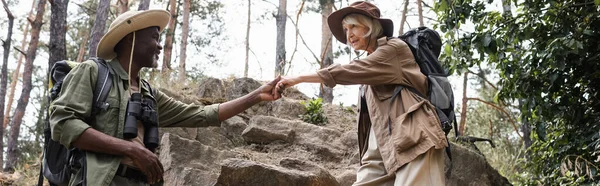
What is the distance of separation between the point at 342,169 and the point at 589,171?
2563 millimetres

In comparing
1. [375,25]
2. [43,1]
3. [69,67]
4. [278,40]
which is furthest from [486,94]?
[69,67]

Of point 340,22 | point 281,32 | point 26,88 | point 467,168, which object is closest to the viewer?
point 340,22

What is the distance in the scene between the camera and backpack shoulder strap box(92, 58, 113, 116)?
3.34m

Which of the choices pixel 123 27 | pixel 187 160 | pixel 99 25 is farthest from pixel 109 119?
pixel 99 25

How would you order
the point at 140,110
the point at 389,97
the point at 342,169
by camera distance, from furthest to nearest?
the point at 342,169, the point at 389,97, the point at 140,110

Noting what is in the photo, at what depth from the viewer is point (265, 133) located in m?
7.84

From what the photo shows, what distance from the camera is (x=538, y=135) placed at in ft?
24.5

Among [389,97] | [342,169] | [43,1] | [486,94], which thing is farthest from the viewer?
[486,94]

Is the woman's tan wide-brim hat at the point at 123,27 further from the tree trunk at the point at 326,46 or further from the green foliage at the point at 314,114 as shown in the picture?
the tree trunk at the point at 326,46

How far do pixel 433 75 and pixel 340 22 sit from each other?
2.64ft

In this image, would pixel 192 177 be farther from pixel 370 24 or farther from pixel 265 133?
pixel 370 24

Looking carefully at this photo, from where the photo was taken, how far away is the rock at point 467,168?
7.07 metres

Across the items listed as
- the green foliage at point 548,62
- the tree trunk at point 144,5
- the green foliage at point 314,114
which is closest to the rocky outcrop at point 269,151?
the green foliage at point 314,114

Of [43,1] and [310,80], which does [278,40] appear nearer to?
[43,1]
